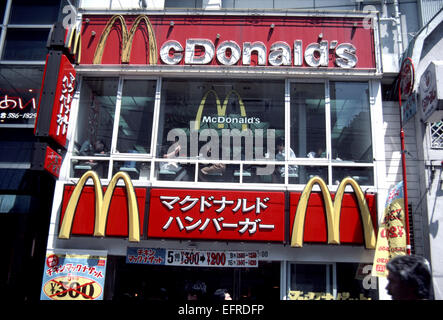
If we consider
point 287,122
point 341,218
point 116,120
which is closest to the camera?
point 341,218

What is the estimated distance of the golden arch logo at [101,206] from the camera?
29.5 ft

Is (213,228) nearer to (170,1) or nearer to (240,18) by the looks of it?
(240,18)

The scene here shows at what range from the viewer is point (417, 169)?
9.97 m

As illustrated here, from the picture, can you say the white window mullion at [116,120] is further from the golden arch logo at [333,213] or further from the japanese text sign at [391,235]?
the japanese text sign at [391,235]

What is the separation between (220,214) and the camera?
9.16 meters

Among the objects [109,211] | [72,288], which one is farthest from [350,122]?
[72,288]

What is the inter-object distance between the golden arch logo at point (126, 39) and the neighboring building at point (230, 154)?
3cm

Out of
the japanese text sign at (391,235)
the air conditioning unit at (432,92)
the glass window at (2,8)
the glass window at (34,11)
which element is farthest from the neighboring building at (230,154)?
the glass window at (2,8)

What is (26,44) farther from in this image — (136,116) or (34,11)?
(136,116)

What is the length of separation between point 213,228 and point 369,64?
5599 millimetres

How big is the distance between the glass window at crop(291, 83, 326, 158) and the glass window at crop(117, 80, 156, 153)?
3.61 m

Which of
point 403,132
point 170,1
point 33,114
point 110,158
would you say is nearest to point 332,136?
point 403,132

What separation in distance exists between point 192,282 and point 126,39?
6.38 m

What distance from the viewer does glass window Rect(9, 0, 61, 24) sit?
11.8 meters
